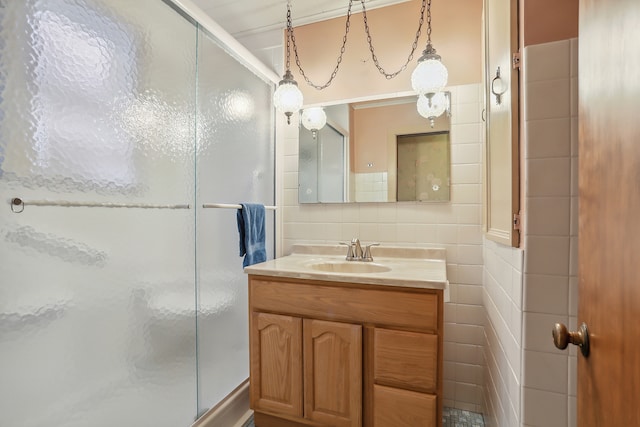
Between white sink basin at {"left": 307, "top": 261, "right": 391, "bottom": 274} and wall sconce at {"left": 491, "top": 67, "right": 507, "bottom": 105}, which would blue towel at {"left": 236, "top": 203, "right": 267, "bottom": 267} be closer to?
white sink basin at {"left": 307, "top": 261, "right": 391, "bottom": 274}

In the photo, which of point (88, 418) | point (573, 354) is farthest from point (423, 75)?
point (88, 418)

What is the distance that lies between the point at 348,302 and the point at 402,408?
47 centimetres

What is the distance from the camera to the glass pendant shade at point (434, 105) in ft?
5.64

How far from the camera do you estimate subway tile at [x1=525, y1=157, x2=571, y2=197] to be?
87 centimetres

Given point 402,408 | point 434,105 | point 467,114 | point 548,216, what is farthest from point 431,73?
point 402,408

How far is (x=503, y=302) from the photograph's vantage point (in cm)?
118

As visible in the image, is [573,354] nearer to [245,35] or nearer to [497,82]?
[497,82]

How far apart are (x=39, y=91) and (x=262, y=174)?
1.18m

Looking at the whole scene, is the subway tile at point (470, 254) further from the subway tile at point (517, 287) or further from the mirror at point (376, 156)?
the subway tile at point (517, 287)

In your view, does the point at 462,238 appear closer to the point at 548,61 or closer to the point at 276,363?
the point at 548,61

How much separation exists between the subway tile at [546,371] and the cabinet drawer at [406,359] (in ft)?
1.16

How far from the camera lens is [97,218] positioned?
1.05m

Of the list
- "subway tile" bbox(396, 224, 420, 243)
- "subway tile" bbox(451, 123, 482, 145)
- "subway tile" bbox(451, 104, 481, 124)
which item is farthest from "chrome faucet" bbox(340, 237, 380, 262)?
"subway tile" bbox(451, 104, 481, 124)

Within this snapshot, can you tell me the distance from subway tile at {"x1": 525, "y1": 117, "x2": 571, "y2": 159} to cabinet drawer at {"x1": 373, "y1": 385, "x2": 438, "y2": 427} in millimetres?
975
